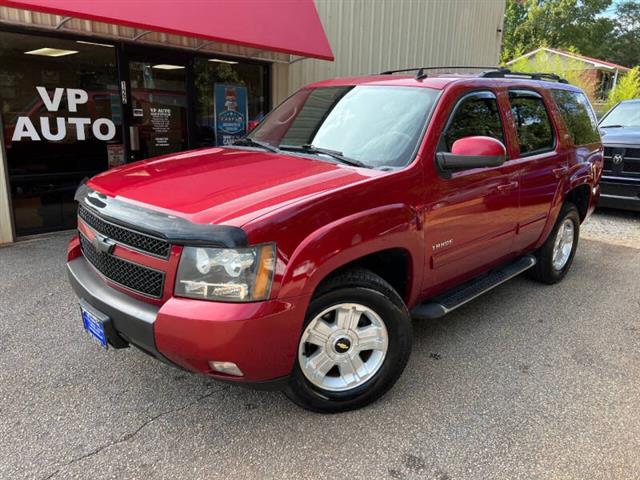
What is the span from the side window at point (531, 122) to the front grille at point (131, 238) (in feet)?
9.60

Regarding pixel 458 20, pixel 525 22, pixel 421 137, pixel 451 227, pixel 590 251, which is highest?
pixel 525 22

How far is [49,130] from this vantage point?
20.0ft

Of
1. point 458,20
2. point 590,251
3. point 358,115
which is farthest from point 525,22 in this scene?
point 358,115

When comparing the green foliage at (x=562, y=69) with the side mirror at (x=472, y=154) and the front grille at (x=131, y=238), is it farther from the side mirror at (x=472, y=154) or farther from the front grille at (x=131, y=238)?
the front grille at (x=131, y=238)

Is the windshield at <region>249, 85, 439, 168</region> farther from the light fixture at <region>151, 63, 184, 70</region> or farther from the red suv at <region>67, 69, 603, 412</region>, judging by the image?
the light fixture at <region>151, 63, 184, 70</region>

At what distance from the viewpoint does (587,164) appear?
494 cm

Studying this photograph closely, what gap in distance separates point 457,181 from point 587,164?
97.3 inches

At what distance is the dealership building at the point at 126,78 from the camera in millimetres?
5699

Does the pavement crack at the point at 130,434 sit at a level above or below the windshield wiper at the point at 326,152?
below

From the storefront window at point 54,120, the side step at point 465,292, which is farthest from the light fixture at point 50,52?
the side step at point 465,292

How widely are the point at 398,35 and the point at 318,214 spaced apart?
8.53 meters

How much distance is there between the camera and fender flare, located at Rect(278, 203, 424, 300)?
2.36 meters

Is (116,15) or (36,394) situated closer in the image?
(36,394)

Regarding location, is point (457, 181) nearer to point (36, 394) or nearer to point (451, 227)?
point (451, 227)
